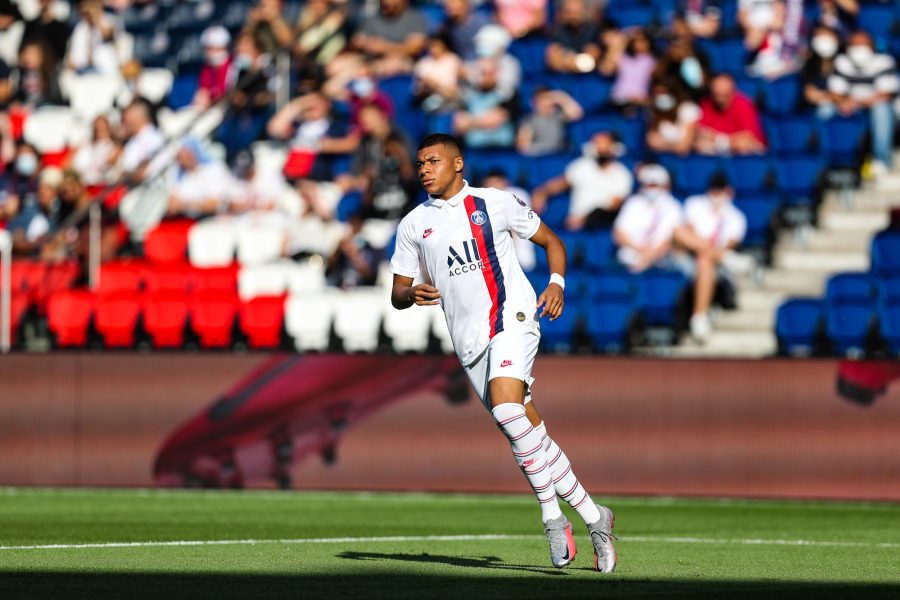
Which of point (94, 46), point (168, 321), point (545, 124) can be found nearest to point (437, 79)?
point (545, 124)

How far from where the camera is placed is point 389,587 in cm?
796

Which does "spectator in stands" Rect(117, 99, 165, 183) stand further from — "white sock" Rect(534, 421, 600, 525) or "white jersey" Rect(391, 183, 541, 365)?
"white sock" Rect(534, 421, 600, 525)

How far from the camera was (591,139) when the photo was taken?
18766 mm

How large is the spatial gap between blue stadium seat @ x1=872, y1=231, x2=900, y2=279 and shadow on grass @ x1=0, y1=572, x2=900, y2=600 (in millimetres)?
8474

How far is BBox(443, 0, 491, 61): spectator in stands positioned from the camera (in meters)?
20.2

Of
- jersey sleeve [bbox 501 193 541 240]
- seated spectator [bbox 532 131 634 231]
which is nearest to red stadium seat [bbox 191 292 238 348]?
seated spectator [bbox 532 131 634 231]

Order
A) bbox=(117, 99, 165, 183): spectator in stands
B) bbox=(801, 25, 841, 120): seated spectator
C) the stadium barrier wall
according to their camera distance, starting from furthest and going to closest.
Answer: bbox=(117, 99, 165, 183): spectator in stands, bbox=(801, 25, 841, 120): seated spectator, the stadium barrier wall

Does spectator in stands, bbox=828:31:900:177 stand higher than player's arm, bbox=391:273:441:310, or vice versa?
spectator in stands, bbox=828:31:900:177

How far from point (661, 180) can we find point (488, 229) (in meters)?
8.48

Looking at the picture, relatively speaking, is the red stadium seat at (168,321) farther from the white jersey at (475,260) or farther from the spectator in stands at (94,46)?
the white jersey at (475,260)

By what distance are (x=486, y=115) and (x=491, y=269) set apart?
34.0 feet

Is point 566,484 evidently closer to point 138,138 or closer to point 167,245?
point 167,245

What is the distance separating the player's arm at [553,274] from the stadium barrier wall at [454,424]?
19.1 feet

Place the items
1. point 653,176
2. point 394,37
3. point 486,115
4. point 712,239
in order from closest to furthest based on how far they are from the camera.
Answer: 1. point 712,239
2. point 653,176
3. point 486,115
4. point 394,37
